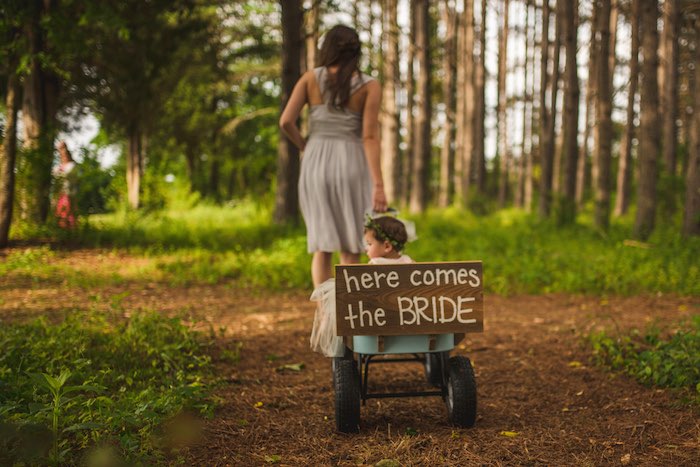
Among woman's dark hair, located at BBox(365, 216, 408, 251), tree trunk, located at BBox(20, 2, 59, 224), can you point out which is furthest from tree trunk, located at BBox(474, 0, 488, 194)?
woman's dark hair, located at BBox(365, 216, 408, 251)

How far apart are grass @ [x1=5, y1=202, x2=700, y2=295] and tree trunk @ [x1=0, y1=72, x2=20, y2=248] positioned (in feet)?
1.83

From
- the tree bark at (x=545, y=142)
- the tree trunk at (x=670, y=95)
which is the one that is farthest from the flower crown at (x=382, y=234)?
the tree trunk at (x=670, y=95)

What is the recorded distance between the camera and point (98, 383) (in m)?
Result: 3.62

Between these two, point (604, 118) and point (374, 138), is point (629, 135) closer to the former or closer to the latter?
point (604, 118)

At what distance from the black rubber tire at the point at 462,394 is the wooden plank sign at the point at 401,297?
27 centimetres

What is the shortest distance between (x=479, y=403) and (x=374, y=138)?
1.90m

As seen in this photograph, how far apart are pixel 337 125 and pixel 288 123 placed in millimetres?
366

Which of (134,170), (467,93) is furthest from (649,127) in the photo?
(467,93)

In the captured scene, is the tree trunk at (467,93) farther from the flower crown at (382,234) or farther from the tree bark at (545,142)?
the flower crown at (382,234)

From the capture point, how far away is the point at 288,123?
463 centimetres

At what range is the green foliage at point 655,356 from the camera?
12.9ft

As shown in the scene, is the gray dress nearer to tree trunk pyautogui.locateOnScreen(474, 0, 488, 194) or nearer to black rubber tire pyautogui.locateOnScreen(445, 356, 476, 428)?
black rubber tire pyautogui.locateOnScreen(445, 356, 476, 428)

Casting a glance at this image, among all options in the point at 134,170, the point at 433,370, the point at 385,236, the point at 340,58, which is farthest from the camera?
the point at 134,170

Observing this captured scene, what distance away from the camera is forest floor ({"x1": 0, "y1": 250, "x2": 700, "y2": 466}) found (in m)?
3.06
